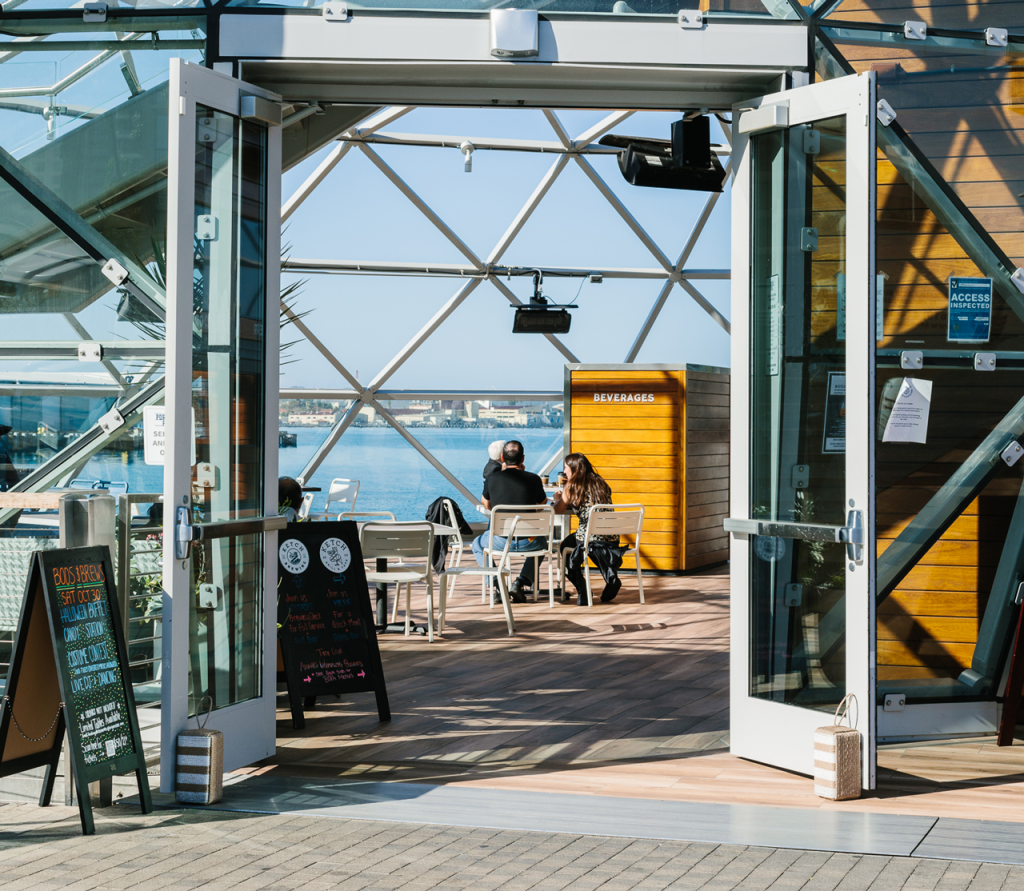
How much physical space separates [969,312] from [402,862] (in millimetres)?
3070

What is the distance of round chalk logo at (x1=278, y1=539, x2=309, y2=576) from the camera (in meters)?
4.98

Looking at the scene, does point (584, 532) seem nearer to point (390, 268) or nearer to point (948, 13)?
point (948, 13)

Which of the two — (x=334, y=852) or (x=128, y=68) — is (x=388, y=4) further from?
(x=334, y=852)

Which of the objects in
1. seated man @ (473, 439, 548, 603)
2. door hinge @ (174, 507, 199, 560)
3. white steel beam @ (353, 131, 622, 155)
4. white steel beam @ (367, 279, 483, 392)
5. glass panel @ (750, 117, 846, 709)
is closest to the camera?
door hinge @ (174, 507, 199, 560)

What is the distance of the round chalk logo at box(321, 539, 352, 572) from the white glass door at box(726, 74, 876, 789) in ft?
5.81

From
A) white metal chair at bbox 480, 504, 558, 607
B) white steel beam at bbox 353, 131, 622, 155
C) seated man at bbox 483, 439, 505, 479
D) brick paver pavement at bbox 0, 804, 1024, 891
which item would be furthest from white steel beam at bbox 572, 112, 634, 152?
brick paver pavement at bbox 0, 804, 1024, 891

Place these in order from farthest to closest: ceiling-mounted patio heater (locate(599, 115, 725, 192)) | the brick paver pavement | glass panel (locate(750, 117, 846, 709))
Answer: ceiling-mounted patio heater (locate(599, 115, 725, 192)) < glass panel (locate(750, 117, 846, 709)) < the brick paver pavement

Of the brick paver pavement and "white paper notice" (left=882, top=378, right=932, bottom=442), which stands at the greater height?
"white paper notice" (left=882, top=378, right=932, bottom=442)

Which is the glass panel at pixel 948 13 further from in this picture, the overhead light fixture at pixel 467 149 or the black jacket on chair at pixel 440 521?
the overhead light fixture at pixel 467 149

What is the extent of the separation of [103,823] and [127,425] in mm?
1488

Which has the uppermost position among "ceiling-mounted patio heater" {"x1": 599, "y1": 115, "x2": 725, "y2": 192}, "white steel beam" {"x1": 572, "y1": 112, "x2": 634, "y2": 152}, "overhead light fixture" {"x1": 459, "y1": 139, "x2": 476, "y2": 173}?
"white steel beam" {"x1": 572, "y1": 112, "x2": 634, "y2": 152}

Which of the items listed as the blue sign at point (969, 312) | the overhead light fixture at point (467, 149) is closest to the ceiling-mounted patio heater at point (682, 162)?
the blue sign at point (969, 312)

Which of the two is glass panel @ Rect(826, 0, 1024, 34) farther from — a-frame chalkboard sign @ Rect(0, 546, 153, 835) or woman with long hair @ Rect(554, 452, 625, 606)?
woman with long hair @ Rect(554, 452, 625, 606)

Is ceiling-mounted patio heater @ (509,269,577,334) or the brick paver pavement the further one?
ceiling-mounted patio heater @ (509,269,577,334)
